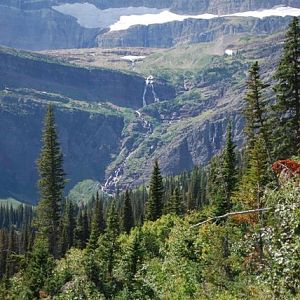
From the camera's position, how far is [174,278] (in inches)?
1058

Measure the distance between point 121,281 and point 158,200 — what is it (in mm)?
52444

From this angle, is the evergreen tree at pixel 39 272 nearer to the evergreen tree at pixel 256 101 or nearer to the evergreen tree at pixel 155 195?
the evergreen tree at pixel 256 101

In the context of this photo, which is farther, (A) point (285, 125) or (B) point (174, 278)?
(A) point (285, 125)

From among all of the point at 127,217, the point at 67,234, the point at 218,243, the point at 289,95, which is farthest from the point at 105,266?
the point at 67,234

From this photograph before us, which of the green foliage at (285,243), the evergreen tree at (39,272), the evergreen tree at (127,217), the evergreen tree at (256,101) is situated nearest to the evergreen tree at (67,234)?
the evergreen tree at (127,217)

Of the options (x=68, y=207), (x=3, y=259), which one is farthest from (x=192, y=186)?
(x=3, y=259)

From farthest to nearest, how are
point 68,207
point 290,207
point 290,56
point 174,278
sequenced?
point 68,207, point 290,56, point 174,278, point 290,207

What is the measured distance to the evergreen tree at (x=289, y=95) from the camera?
171 feet

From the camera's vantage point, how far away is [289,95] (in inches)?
2106

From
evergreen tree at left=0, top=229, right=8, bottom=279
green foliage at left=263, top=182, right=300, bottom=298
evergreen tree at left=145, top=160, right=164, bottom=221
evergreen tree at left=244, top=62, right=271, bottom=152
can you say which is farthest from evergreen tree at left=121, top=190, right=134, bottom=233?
green foliage at left=263, top=182, right=300, bottom=298

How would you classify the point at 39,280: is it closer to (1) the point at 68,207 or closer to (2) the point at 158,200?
(2) the point at 158,200

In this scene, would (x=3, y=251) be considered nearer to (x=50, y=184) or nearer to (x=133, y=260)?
(x=50, y=184)

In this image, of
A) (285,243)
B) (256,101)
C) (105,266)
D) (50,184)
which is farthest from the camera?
(50,184)

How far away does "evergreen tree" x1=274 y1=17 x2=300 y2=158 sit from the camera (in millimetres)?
52250
